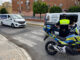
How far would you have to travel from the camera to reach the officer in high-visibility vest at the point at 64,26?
4807 millimetres

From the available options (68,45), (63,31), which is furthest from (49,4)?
(68,45)

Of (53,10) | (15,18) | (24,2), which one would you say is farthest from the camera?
(24,2)

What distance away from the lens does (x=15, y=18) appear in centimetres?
1448

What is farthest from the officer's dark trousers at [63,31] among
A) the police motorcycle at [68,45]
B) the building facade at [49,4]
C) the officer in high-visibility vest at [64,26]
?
the building facade at [49,4]

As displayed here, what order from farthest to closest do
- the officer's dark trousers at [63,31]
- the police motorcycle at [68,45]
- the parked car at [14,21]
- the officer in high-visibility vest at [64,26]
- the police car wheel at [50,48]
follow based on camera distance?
the parked car at [14,21], the police car wheel at [50,48], the officer's dark trousers at [63,31], the officer in high-visibility vest at [64,26], the police motorcycle at [68,45]

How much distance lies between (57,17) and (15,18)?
236 inches

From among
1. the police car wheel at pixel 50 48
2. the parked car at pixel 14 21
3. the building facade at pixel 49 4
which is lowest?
the police car wheel at pixel 50 48

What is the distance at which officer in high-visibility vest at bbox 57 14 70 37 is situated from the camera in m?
4.81

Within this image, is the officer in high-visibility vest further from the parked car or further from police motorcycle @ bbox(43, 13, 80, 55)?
the parked car

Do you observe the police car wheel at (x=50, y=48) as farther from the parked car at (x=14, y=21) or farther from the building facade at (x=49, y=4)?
the building facade at (x=49, y=4)

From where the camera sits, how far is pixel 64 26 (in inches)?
195

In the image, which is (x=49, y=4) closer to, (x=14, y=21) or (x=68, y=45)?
(x=14, y=21)

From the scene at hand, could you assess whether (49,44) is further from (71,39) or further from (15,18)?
(15,18)

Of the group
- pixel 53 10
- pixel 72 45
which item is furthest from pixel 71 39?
pixel 53 10
